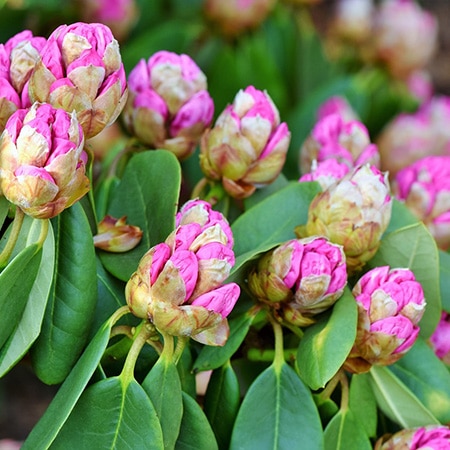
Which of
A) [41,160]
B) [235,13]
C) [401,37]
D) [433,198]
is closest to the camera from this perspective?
[41,160]

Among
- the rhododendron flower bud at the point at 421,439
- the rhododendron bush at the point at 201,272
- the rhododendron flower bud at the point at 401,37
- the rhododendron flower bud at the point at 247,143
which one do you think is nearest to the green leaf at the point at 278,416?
the rhododendron bush at the point at 201,272

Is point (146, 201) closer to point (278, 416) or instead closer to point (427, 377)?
point (278, 416)

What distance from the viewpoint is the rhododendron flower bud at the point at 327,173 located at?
921mm

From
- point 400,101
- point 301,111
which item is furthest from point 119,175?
point 400,101

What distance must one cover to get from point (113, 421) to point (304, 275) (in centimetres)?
22

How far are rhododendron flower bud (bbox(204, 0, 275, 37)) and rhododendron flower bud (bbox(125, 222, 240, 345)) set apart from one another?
1.19 m

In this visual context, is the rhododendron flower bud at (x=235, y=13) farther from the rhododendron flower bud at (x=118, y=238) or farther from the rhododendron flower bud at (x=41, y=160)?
the rhododendron flower bud at (x=41, y=160)

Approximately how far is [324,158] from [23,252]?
475mm

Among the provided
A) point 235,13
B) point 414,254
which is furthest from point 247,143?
point 235,13

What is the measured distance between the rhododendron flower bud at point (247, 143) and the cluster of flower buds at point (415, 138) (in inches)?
27.8

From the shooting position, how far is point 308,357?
0.77m

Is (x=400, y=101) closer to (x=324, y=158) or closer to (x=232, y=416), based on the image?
(x=324, y=158)

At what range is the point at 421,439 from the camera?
83cm

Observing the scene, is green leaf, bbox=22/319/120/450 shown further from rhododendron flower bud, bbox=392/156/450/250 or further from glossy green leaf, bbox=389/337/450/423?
rhododendron flower bud, bbox=392/156/450/250
